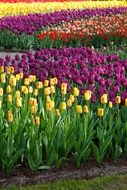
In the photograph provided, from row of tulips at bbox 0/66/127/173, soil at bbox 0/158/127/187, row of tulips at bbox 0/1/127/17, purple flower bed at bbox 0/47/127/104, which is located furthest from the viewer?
row of tulips at bbox 0/1/127/17

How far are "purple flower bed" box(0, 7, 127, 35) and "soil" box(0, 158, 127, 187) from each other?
31.0ft

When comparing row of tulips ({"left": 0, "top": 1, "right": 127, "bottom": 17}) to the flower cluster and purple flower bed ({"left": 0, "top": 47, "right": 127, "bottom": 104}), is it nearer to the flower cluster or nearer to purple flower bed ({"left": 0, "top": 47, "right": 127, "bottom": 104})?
the flower cluster

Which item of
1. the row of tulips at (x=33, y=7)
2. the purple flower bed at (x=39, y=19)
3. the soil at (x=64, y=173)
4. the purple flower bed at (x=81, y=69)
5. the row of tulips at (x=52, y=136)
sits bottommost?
the soil at (x=64, y=173)

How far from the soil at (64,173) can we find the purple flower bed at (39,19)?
944cm

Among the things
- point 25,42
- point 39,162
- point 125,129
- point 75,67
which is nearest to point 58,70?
point 75,67

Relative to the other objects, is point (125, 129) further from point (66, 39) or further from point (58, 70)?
point (66, 39)

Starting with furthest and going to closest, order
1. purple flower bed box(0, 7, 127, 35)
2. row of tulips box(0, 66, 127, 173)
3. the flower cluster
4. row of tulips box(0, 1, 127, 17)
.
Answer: row of tulips box(0, 1, 127, 17) → purple flower bed box(0, 7, 127, 35) → the flower cluster → row of tulips box(0, 66, 127, 173)

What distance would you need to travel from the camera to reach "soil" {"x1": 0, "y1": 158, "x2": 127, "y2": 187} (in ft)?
16.4

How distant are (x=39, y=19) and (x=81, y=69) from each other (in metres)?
8.40

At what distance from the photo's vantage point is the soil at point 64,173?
5.01m

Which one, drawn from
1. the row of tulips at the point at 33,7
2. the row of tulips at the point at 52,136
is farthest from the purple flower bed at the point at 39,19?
the row of tulips at the point at 52,136

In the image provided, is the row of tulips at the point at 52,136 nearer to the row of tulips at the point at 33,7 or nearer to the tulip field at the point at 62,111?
the tulip field at the point at 62,111

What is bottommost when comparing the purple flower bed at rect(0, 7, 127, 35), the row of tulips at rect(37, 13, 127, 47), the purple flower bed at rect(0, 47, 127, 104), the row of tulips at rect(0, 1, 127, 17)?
the purple flower bed at rect(0, 47, 127, 104)

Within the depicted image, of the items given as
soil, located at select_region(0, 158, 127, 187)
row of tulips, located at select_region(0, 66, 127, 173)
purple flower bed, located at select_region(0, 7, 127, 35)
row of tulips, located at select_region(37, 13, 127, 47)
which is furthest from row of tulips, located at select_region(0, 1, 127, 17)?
soil, located at select_region(0, 158, 127, 187)
